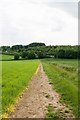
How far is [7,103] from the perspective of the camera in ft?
46.5

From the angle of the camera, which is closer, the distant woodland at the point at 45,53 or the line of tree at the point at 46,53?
the line of tree at the point at 46,53

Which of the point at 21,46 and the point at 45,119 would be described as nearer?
the point at 45,119

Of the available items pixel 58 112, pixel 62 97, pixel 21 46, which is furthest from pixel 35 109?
pixel 21 46

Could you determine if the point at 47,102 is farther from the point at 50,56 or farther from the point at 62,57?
the point at 50,56

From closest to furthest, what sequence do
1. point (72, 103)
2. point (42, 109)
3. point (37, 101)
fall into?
1. point (42, 109)
2. point (72, 103)
3. point (37, 101)

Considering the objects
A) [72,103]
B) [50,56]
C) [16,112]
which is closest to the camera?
[16,112]

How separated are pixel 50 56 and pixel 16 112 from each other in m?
129

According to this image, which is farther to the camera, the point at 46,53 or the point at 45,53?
the point at 46,53

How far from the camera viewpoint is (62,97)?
56.4 ft

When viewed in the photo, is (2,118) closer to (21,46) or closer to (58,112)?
(58,112)

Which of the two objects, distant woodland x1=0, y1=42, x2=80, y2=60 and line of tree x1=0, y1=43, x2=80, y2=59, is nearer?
line of tree x1=0, y1=43, x2=80, y2=59

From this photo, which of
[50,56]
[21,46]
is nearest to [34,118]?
[50,56]

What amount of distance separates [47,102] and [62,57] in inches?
4374

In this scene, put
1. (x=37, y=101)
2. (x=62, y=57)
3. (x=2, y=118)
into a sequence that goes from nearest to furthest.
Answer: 1. (x=2, y=118)
2. (x=37, y=101)
3. (x=62, y=57)
